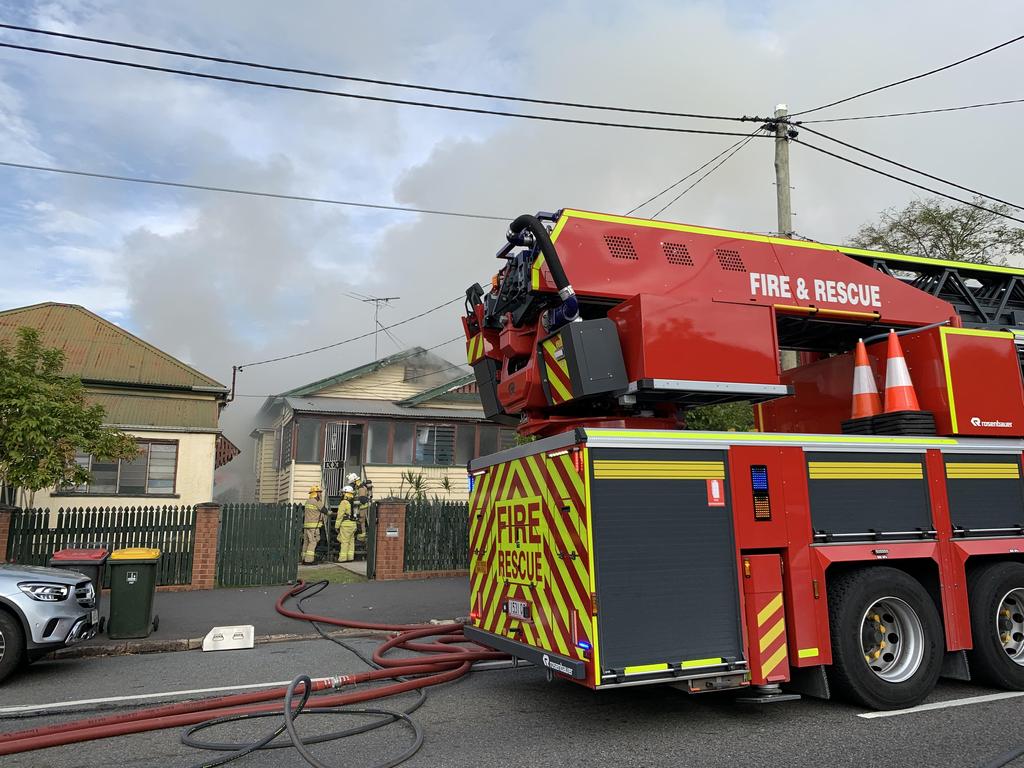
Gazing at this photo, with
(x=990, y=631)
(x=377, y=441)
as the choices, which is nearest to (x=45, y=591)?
(x=990, y=631)

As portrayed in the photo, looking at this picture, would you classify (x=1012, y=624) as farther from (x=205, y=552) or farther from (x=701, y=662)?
(x=205, y=552)

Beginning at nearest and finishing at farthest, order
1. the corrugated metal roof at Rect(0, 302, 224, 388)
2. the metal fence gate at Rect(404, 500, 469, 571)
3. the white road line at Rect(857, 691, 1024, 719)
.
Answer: the white road line at Rect(857, 691, 1024, 719), the metal fence gate at Rect(404, 500, 469, 571), the corrugated metal roof at Rect(0, 302, 224, 388)

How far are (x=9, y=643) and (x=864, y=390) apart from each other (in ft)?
26.5

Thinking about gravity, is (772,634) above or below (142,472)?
below

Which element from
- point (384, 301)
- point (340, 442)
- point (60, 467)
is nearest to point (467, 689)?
point (60, 467)

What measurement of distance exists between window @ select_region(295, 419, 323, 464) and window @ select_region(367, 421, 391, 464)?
1556 millimetres

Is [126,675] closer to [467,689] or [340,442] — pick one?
[467,689]

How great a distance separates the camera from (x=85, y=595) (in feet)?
25.7

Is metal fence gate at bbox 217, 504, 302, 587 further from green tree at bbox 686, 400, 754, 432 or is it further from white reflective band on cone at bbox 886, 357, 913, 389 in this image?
white reflective band on cone at bbox 886, 357, 913, 389

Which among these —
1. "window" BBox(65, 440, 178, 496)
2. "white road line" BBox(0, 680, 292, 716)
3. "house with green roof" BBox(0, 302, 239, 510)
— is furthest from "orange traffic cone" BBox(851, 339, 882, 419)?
"window" BBox(65, 440, 178, 496)

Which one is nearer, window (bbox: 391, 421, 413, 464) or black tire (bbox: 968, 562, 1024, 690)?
black tire (bbox: 968, 562, 1024, 690)

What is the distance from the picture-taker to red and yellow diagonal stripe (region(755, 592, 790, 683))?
5246mm

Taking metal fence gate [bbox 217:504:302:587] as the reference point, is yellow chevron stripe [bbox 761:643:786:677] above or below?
below

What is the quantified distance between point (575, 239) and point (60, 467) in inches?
384
